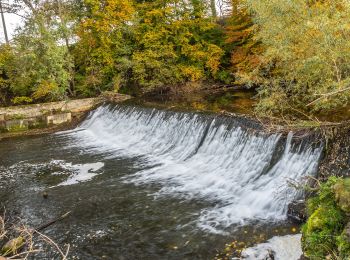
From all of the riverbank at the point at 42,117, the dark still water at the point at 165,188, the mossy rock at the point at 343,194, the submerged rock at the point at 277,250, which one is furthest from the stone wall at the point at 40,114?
the mossy rock at the point at 343,194

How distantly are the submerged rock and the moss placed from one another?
0.83 meters

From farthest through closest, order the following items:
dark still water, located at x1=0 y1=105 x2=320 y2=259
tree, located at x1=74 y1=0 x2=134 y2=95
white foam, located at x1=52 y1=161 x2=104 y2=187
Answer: tree, located at x1=74 y1=0 x2=134 y2=95 < white foam, located at x1=52 y1=161 x2=104 y2=187 < dark still water, located at x1=0 y1=105 x2=320 y2=259

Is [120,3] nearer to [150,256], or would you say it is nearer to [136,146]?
[136,146]

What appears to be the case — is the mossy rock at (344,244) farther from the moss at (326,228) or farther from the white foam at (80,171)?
the white foam at (80,171)

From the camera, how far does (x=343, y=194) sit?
173 inches

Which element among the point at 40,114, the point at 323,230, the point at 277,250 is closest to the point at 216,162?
the point at 277,250

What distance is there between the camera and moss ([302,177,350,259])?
436 cm

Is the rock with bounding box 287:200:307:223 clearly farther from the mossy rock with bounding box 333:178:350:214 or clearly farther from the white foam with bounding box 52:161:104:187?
the white foam with bounding box 52:161:104:187

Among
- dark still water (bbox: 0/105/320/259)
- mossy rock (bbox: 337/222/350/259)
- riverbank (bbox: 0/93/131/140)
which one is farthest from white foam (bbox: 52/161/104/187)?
mossy rock (bbox: 337/222/350/259)

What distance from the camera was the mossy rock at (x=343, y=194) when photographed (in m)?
4.35

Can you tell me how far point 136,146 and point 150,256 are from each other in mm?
8416

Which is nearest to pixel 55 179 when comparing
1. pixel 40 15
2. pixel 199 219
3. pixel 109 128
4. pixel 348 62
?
pixel 199 219

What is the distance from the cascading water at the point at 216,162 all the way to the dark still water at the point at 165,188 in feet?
0.10

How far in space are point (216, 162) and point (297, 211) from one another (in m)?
Answer: 4.06
